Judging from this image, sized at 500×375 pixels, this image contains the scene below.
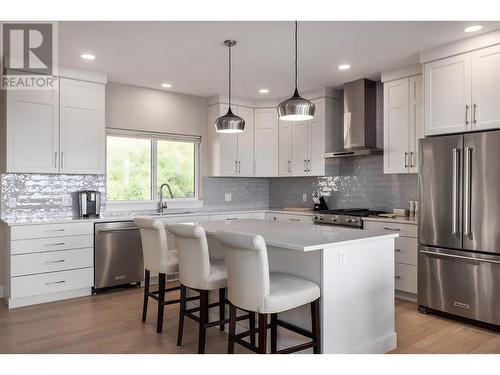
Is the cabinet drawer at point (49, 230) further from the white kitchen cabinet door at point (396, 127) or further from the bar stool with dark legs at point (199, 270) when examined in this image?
the white kitchen cabinet door at point (396, 127)

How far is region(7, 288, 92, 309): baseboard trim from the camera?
4.00 m

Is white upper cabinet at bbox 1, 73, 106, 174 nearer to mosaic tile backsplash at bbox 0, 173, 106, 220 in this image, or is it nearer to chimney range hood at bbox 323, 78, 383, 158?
mosaic tile backsplash at bbox 0, 173, 106, 220

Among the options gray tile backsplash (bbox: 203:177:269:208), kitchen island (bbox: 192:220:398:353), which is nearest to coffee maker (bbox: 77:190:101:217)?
gray tile backsplash (bbox: 203:177:269:208)

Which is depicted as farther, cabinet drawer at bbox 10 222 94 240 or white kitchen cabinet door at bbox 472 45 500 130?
cabinet drawer at bbox 10 222 94 240

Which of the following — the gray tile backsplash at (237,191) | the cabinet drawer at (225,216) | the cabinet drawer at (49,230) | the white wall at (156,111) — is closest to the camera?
the cabinet drawer at (49,230)

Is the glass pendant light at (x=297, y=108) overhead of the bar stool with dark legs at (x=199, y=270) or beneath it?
overhead

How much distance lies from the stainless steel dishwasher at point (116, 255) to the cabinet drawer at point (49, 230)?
0.43 feet

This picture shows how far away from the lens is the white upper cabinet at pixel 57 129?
4233 mm

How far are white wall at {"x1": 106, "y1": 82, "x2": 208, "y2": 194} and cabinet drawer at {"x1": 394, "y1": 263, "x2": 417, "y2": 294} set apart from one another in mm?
3112

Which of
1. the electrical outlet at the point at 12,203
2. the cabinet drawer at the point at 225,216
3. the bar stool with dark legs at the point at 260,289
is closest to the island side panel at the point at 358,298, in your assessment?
the bar stool with dark legs at the point at 260,289

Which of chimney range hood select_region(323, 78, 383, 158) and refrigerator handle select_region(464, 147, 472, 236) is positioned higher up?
chimney range hood select_region(323, 78, 383, 158)

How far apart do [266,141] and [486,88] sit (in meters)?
3.35

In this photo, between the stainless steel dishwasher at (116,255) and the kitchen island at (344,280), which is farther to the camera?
the stainless steel dishwasher at (116,255)

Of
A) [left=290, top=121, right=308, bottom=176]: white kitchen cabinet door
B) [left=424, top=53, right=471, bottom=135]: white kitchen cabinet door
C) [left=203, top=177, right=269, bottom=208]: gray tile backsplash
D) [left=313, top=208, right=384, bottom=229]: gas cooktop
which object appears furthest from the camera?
[left=203, top=177, right=269, bottom=208]: gray tile backsplash
